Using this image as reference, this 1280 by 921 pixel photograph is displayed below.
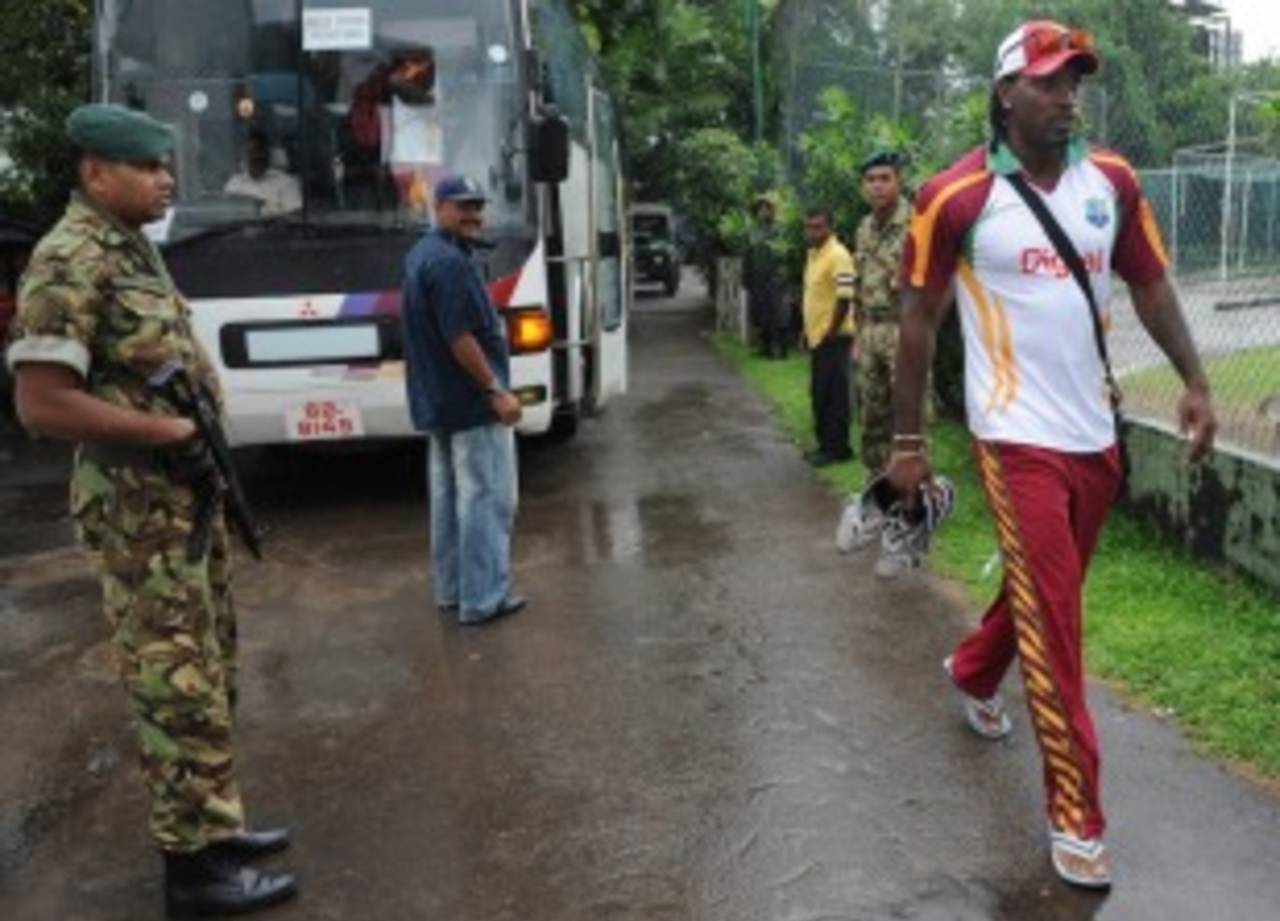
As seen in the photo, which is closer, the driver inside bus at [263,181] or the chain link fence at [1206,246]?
the chain link fence at [1206,246]

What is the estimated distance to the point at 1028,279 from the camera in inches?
134

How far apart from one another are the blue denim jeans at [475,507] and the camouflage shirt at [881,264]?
239 cm

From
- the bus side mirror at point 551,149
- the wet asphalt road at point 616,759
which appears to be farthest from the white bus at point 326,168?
the wet asphalt road at point 616,759

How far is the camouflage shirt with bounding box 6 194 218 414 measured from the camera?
3.06 m

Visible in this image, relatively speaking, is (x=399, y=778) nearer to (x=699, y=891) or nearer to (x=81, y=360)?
(x=699, y=891)

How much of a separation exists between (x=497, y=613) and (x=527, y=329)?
212 centimetres

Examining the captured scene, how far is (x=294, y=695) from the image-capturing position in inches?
198

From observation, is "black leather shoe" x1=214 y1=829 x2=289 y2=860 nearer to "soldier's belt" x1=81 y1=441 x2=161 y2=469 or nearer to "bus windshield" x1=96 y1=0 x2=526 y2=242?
"soldier's belt" x1=81 y1=441 x2=161 y2=469

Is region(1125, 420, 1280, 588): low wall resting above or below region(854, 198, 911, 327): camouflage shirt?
below

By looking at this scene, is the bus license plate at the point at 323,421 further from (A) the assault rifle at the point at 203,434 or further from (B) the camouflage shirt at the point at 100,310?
(B) the camouflage shirt at the point at 100,310

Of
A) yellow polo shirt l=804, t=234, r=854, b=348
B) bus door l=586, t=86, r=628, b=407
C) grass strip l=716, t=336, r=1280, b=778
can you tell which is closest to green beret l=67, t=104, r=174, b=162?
grass strip l=716, t=336, r=1280, b=778

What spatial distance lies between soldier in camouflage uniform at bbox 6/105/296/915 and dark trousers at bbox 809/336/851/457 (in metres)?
5.68

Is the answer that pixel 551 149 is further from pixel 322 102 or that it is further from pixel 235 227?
pixel 235 227

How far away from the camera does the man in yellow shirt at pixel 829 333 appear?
8516 mm
